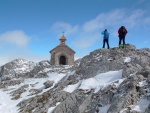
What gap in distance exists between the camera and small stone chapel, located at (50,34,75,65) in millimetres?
50875

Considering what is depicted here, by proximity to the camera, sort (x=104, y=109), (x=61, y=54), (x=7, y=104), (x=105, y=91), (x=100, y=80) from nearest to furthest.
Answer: (x=104, y=109) → (x=105, y=91) → (x=100, y=80) → (x=7, y=104) → (x=61, y=54)

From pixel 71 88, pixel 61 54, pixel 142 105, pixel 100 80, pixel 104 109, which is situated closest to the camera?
pixel 142 105

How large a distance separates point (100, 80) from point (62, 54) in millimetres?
31298

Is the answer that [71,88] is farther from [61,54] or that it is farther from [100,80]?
[61,54]

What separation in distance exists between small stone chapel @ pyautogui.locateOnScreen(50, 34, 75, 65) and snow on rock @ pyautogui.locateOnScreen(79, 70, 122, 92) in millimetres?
29533

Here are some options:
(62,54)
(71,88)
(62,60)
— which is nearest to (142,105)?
(71,88)

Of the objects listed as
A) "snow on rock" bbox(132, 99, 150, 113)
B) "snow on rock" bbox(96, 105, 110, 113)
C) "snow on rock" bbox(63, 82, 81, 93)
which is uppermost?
"snow on rock" bbox(63, 82, 81, 93)

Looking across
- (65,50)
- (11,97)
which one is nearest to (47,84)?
(11,97)

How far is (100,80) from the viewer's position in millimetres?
20609

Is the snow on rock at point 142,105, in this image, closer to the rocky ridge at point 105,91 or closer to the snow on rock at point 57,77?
the rocky ridge at point 105,91

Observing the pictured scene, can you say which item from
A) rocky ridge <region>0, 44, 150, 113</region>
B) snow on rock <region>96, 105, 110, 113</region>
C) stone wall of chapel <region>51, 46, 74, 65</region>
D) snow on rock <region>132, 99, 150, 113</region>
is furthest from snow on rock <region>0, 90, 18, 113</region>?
stone wall of chapel <region>51, 46, 74, 65</region>

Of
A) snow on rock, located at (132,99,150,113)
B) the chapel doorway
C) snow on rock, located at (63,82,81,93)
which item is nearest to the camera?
snow on rock, located at (132,99,150,113)

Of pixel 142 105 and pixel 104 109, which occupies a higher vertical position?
pixel 142 105

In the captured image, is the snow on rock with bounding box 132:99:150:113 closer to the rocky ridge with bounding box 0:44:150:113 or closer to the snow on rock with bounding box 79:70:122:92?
the rocky ridge with bounding box 0:44:150:113
